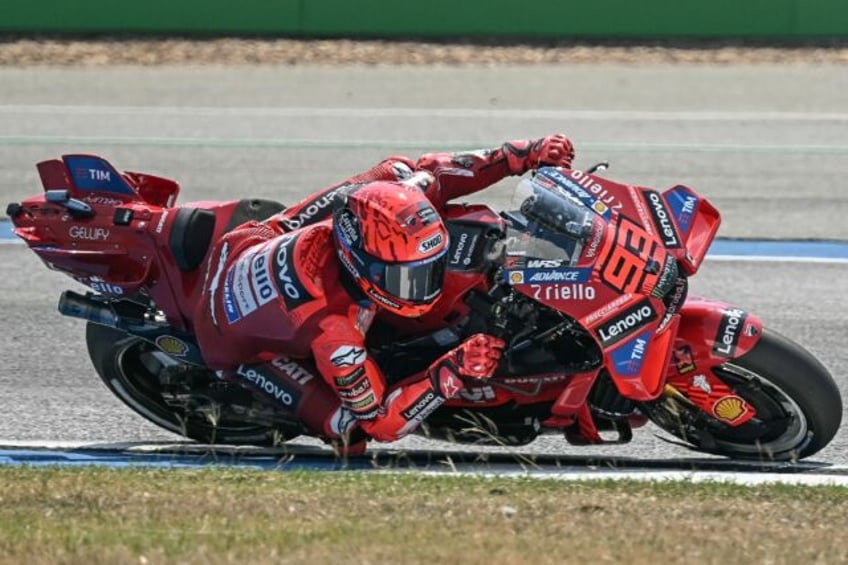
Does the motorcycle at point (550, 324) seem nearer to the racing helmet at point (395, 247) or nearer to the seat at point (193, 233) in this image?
the seat at point (193, 233)

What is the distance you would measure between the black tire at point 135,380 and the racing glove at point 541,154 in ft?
5.56

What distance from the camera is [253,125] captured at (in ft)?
50.4

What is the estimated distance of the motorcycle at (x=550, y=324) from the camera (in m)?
5.96

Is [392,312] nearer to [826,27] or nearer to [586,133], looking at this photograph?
[586,133]

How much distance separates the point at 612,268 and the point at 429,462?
1.22 metres

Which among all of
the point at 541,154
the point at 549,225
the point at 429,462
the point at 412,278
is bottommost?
the point at 429,462

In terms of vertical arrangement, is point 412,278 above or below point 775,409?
above

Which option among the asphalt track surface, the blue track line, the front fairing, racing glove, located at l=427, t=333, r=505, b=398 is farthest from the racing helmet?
the asphalt track surface

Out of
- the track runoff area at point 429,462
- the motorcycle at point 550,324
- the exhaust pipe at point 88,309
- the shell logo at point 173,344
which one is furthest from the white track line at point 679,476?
the exhaust pipe at point 88,309

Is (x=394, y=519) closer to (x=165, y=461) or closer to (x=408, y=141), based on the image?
(x=165, y=461)

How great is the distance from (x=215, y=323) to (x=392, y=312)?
72 centimetres

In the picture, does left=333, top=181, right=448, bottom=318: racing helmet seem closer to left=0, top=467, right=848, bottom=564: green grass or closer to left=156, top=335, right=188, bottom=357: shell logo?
left=0, top=467, right=848, bottom=564: green grass

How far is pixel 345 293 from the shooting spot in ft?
20.5

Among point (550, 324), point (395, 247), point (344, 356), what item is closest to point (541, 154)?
point (550, 324)
